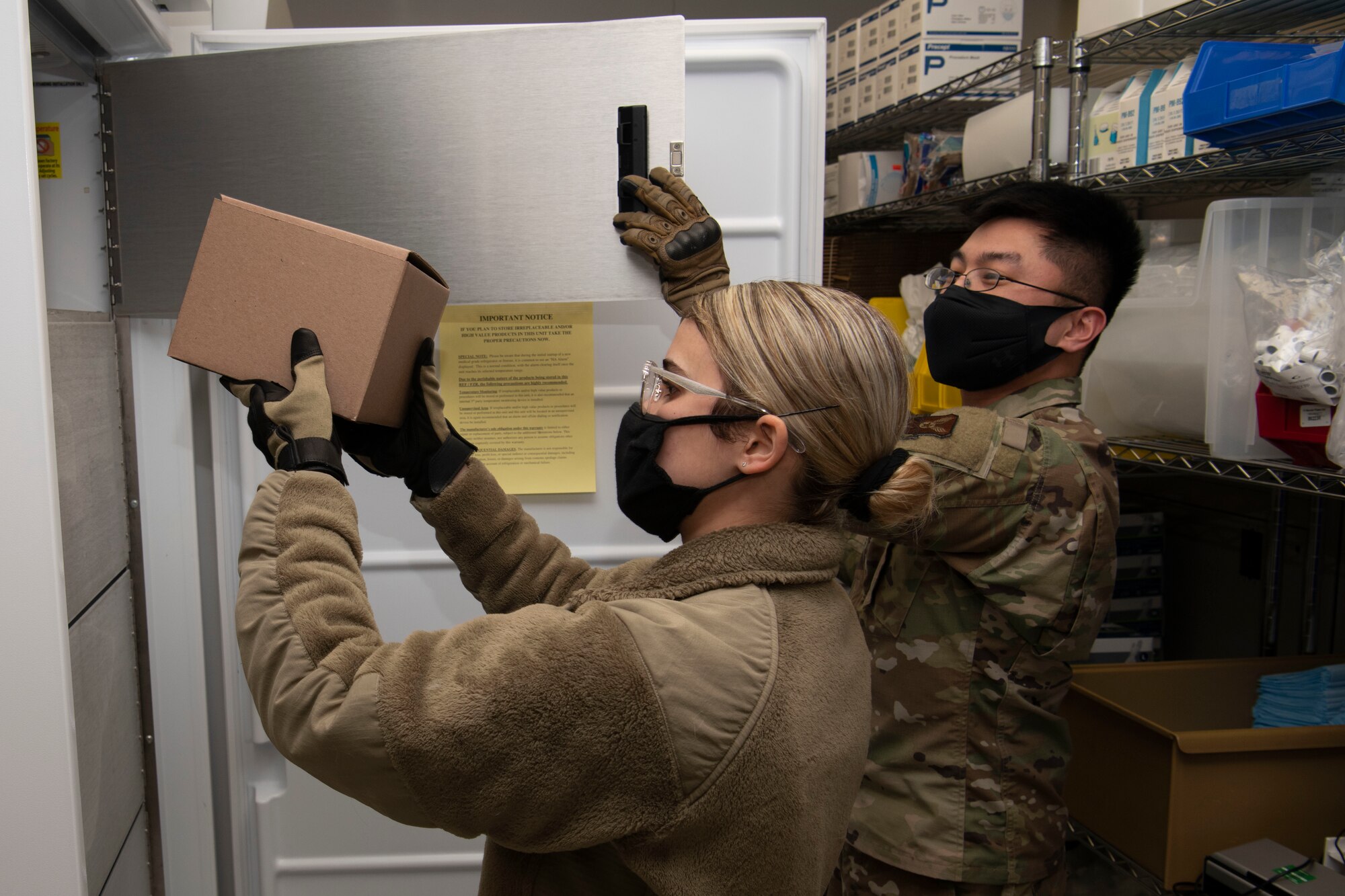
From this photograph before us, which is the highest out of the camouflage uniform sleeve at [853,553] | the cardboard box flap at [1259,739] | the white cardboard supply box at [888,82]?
the white cardboard supply box at [888,82]

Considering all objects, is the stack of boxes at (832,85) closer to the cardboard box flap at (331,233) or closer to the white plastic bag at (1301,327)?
the white plastic bag at (1301,327)

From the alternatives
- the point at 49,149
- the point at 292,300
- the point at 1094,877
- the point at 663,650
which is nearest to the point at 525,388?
the point at 292,300

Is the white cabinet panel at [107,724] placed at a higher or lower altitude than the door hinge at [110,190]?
lower

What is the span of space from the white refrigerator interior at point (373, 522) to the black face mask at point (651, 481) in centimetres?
59

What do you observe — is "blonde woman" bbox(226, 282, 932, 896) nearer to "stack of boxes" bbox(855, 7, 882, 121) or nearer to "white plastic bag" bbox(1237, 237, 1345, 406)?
"white plastic bag" bbox(1237, 237, 1345, 406)

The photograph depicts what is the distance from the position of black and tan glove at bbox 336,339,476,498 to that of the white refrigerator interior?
17.7 inches

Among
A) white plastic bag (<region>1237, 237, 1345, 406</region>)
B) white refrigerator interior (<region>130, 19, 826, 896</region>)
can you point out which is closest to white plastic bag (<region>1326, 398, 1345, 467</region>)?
white plastic bag (<region>1237, 237, 1345, 406</region>)

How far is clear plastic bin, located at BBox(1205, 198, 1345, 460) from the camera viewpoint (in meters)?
1.44

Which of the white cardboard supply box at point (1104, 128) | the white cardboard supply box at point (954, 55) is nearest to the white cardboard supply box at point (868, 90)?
the white cardboard supply box at point (954, 55)

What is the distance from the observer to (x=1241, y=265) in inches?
57.4

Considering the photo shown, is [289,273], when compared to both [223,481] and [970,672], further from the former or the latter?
[970,672]

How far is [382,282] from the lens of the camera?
1.01 metres

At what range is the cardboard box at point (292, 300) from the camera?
3.31 feet

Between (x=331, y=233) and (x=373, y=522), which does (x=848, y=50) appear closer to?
(x=373, y=522)
